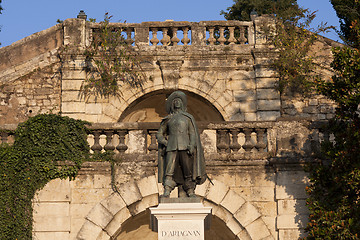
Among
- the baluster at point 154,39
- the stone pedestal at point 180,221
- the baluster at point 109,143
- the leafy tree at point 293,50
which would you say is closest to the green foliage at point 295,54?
the leafy tree at point 293,50

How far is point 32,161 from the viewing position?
14688 mm

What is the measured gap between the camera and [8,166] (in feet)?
48.1

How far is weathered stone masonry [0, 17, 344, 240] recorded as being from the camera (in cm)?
1477

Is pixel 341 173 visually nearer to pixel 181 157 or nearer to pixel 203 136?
pixel 203 136

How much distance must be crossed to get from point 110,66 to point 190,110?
8.33 feet

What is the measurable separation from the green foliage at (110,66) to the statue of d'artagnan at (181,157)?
7857 millimetres

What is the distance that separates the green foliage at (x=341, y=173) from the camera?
13.4 m

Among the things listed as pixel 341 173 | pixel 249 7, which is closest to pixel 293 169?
pixel 341 173

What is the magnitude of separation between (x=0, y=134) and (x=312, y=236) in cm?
608

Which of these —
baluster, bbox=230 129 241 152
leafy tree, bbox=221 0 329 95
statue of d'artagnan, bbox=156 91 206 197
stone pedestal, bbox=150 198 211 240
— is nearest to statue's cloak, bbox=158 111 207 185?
statue of d'artagnan, bbox=156 91 206 197

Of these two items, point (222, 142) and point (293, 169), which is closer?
point (293, 169)

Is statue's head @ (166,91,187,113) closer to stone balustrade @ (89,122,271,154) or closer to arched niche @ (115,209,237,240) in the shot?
stone balustrade @ (89,122,271,154)

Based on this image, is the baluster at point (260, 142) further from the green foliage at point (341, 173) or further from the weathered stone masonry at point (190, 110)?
the green foliage at point (341, 173)

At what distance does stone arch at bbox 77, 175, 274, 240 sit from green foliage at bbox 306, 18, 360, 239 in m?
1.24
